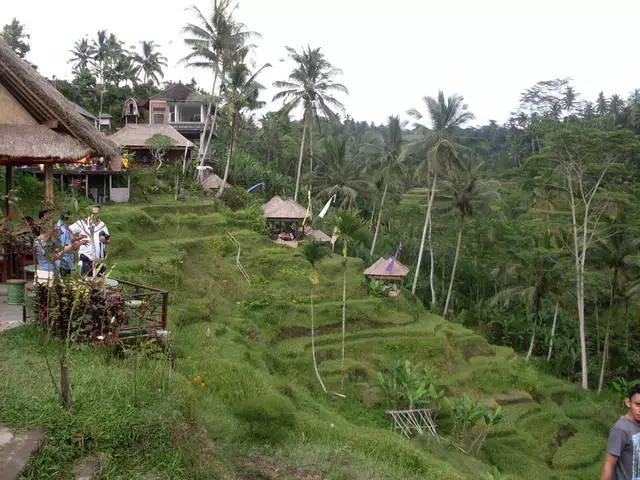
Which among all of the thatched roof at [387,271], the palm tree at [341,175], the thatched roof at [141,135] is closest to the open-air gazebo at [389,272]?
the thatched roof at [387,271]

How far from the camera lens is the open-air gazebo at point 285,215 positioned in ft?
86.9

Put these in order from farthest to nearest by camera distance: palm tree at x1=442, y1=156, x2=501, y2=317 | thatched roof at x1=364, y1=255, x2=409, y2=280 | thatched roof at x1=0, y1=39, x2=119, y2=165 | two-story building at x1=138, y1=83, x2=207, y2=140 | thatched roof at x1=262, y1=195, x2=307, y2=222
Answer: two-story building at x1=138, y1=83, x2=207, y2=140 → palm tree at x1=442, y1=156, x2=501, y2=317 → thatched roof at x1=262, y1=195, x2=307, y2=222 → thatched roof at x1=364, y1=255, x2=409, y2=280 → thatched roof at x1=0, y1=39, x2=119, y2=165

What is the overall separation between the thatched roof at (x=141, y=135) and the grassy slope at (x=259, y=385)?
6.00 m

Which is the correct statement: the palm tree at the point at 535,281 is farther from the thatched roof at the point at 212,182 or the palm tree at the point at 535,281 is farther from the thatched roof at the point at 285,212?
the thatched roof at the point at 212,182

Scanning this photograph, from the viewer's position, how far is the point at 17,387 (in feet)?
19.3

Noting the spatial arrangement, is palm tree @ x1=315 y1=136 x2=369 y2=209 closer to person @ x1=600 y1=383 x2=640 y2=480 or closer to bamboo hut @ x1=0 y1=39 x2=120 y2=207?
bamboo hut @ x1=0 y1=39 x2=120 y2=207

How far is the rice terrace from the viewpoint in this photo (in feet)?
19.8

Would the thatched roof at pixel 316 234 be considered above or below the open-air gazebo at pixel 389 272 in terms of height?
above

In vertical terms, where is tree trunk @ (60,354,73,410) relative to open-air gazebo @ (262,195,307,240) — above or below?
below

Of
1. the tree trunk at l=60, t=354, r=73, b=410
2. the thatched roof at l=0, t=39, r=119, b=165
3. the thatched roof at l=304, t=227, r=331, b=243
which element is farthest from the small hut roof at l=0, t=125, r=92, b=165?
the thatched roof at l=304, t=227, r=331, b=243

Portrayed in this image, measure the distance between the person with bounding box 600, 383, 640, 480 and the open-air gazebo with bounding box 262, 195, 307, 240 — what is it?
22106 millimetres

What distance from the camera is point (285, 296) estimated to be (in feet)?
66.1

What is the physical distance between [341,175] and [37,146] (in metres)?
25.2

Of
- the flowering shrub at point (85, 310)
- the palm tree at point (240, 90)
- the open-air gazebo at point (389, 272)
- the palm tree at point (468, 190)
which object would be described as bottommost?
the open-air gazebo at point (389, 272)
